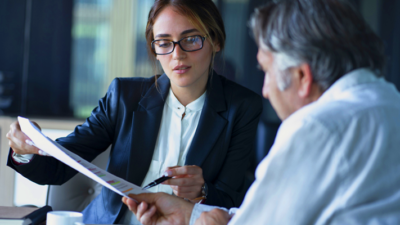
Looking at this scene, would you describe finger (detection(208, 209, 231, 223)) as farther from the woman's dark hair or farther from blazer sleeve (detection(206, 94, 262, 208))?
the woman's dark hair

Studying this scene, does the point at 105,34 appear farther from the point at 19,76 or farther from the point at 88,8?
the point at 19,76

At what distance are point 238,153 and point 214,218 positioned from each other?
62cm

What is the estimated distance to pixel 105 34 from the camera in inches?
141

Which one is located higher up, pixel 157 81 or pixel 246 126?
pixel 157 81

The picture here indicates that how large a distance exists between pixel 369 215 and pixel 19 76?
3579 millimetres

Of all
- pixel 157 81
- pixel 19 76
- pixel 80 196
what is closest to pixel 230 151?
pixel 157 81

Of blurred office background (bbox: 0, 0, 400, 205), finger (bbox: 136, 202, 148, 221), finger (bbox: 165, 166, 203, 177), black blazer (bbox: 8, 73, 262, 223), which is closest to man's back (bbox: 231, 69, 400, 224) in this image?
finger (bbox: 136, 202, 148, 221)

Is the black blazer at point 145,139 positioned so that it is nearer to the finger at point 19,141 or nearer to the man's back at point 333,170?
the finger at point 19,141

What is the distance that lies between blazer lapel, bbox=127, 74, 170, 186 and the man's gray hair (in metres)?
0.82

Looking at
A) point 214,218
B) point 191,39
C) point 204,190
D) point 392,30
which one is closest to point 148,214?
point 214,218

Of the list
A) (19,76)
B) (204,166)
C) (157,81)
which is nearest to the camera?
(204,166)

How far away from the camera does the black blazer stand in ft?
4.49

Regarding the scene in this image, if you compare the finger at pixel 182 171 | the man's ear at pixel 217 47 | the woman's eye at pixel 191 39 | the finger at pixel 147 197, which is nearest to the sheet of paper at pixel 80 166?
the finger at pixel 147 197

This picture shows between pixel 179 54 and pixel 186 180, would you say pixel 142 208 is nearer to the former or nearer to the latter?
pixel 186 180
